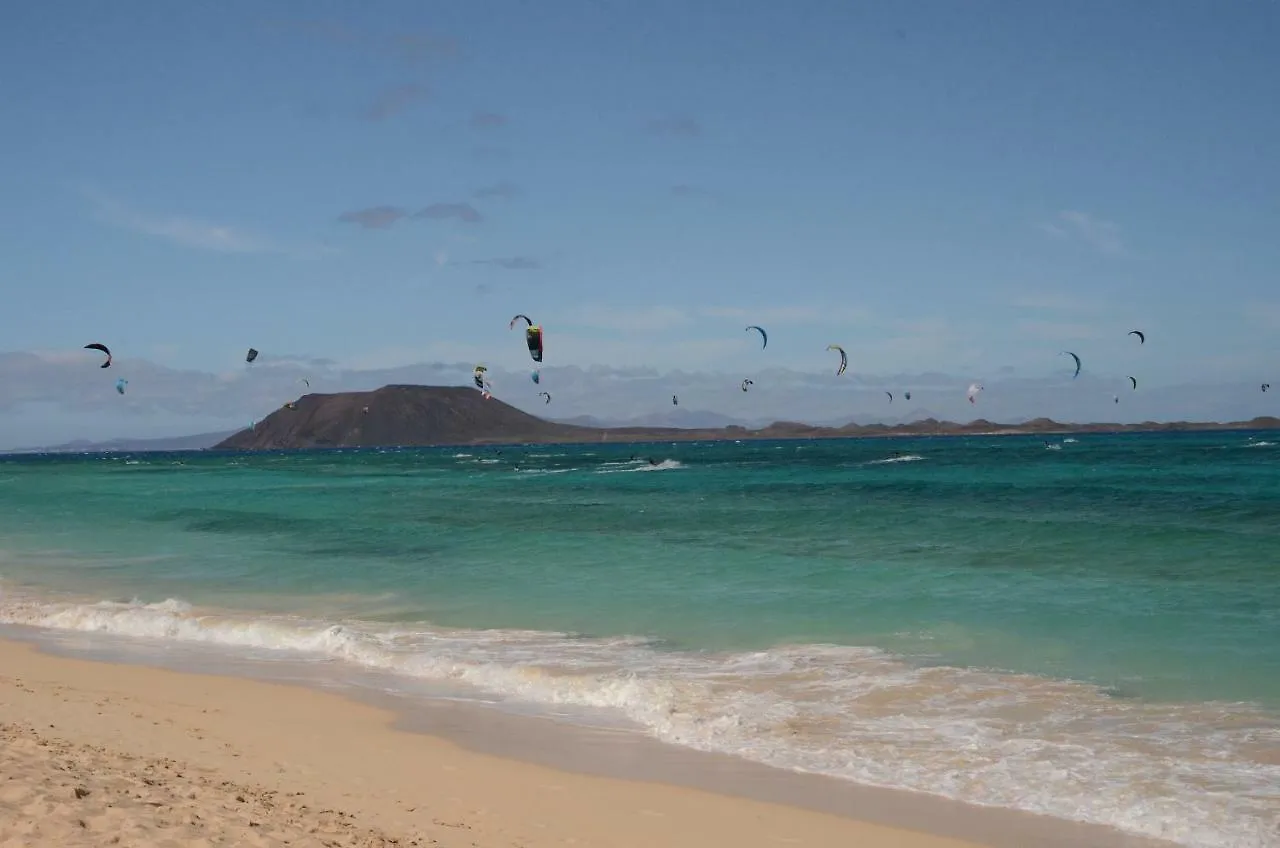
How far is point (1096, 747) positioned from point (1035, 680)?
229cm

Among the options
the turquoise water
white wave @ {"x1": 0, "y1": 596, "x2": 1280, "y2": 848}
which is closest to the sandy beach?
white wave @ {"x1": 0, "y1": 596, "x2": 1280, "y2": 848}

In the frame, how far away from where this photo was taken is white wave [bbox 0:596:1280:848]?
745cm

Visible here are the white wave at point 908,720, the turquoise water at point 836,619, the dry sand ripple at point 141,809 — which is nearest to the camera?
the dry sand ripple at point 141,809

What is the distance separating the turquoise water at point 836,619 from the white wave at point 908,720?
32 mm

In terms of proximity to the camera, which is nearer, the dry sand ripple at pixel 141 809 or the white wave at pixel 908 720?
the dry sand ripple at pixel 141 809

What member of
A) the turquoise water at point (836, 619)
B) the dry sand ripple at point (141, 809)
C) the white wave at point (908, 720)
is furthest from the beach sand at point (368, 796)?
the turquoise water at point (836, 619)

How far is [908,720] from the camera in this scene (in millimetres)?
9422

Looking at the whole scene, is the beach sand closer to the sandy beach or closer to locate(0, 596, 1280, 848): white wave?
the sandy beach

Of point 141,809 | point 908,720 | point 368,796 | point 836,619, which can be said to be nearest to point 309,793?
point 368,796

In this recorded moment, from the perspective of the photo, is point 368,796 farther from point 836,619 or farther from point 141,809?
point 836,619

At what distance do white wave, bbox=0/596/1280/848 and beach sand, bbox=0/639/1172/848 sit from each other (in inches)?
21.0

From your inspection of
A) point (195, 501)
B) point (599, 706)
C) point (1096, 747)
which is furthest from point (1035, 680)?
point (195, 501)

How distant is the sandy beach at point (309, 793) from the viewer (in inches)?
234

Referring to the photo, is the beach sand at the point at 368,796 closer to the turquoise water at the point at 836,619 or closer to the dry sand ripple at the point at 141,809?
the dry sand ripple at the point at 141,809
